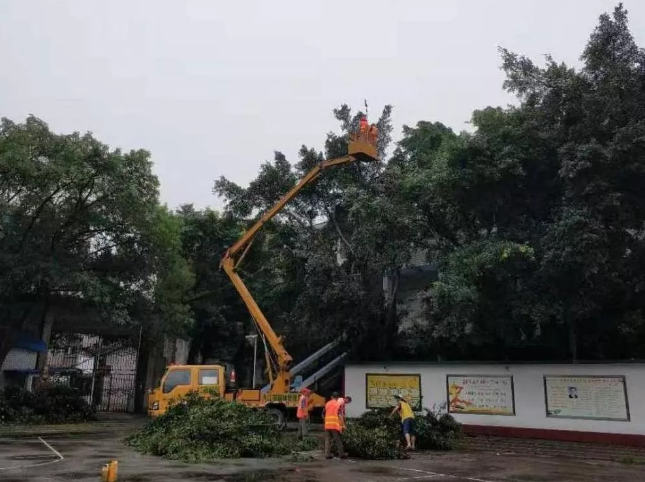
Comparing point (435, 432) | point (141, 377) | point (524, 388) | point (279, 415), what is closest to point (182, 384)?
point (279, 415)

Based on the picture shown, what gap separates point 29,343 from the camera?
22.6m

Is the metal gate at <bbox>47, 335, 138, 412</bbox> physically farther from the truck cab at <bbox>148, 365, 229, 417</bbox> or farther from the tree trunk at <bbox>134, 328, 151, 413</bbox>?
the truck cab at <bbox>148, 365, 229, 417</bbox>

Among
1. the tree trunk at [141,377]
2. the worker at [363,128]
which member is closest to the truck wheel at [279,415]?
the worker at [363,128]

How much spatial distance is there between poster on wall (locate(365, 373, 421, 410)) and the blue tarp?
13.2 meters

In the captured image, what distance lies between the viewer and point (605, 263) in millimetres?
14836

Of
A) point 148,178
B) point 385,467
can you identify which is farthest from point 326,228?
point 385,467

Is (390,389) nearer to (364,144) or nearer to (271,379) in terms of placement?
(271,379)

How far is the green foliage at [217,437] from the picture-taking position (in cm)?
1261

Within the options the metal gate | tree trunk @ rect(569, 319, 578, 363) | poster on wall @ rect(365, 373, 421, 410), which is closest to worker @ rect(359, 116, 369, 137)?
poster on wall @ rect(365, 373, 421, 410)

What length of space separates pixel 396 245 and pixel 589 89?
7.76 metres

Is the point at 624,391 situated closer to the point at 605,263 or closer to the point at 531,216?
the point at 605,263

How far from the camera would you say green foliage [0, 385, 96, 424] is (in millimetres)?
20212

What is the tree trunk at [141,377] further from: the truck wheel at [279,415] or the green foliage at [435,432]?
the green foliage at [435,432]

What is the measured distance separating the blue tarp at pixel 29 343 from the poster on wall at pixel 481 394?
53.0 ft
